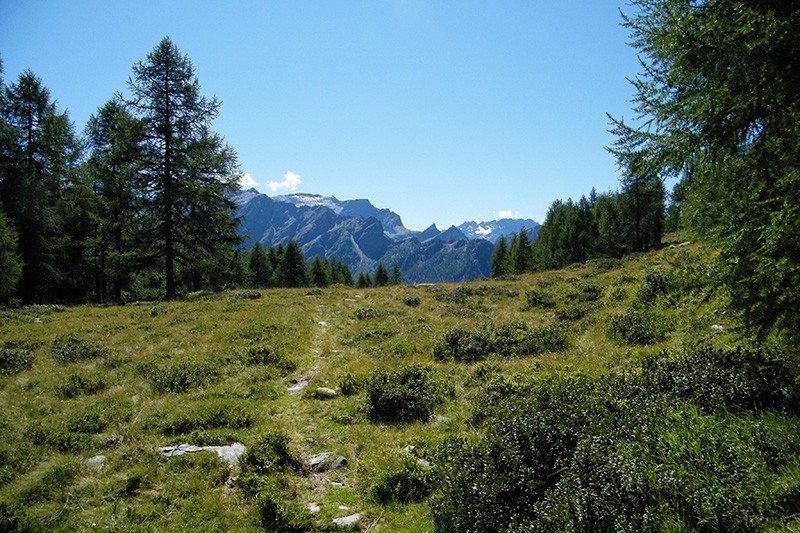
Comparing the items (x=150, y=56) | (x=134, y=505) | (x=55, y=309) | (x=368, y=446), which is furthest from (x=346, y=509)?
(x=150, y=56)

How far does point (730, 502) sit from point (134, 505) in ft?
25.2

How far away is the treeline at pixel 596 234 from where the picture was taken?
61.0 m

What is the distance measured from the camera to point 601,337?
488 inches

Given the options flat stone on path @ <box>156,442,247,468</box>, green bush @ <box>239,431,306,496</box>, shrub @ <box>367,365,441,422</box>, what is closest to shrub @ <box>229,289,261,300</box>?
shrub @ <box>367,365,441,422</box>

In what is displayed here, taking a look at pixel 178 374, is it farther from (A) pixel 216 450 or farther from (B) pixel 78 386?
(A) pixel 216 450

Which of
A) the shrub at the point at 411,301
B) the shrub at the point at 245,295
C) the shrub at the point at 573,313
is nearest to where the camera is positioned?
the shrub at the point at 573,313

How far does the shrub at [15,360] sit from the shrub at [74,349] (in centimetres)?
59

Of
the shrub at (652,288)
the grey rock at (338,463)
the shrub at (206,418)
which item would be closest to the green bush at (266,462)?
the grey rock at (338,463)

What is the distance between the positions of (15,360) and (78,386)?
3.13 metres

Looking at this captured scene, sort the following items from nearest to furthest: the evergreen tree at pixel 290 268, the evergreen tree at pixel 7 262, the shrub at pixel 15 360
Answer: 1. the shrub at pixel 15 360
2. the evergreen tree at pixel 7 262
3. the evergreen tree at pixel 290 268

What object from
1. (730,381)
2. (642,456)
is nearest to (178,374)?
(642,456)

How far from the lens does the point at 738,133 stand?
538 centimetres

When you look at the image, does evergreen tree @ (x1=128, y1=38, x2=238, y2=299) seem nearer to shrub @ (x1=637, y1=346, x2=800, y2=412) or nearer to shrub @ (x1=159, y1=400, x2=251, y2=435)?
shrub @ (x1=159, y1=400, x2=251, y2=435)

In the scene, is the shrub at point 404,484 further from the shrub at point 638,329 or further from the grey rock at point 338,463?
the shrub at point 638,329
